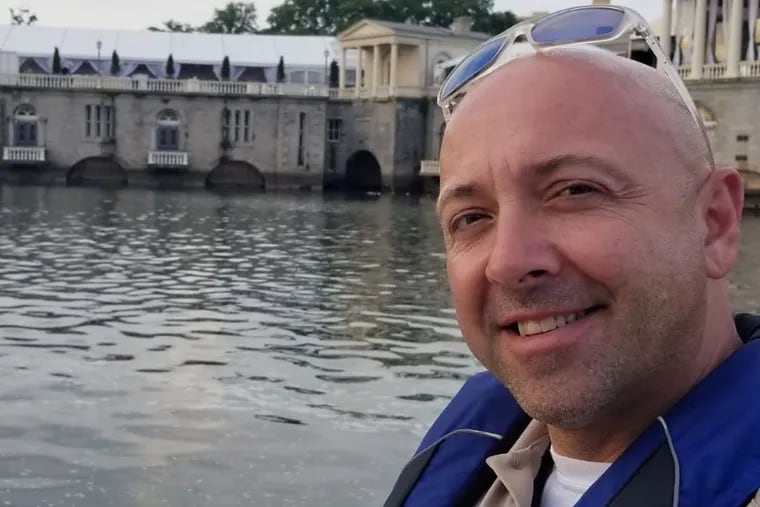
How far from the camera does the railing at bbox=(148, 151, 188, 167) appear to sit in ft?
168

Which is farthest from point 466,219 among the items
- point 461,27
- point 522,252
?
point 461,27

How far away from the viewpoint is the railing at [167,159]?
5128cm

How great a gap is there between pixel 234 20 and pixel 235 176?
31.0m

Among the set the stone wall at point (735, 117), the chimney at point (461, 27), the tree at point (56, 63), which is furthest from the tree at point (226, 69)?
the stone wall at point (735, 117)

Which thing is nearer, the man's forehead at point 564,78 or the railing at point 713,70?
the man's forehead at point 564,78

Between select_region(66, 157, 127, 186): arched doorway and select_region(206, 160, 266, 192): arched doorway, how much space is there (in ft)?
13.6

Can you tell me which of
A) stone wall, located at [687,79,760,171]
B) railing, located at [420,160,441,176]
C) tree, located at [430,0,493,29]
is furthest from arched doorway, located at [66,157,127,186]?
stone wall, located at [687,79,760,171]

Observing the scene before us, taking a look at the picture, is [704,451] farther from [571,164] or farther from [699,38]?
Answer: [699,38]

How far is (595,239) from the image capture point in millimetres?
1796

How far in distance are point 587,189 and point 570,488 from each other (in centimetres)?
53

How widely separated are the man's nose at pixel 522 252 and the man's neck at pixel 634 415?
26 centimetres

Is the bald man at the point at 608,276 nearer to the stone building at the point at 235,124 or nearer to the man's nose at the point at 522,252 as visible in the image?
the man's nose at the point at 522,252

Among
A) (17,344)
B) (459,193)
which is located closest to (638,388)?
(459,193)

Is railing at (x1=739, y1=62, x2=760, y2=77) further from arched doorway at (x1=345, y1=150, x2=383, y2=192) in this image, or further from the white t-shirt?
the white t-shirt
